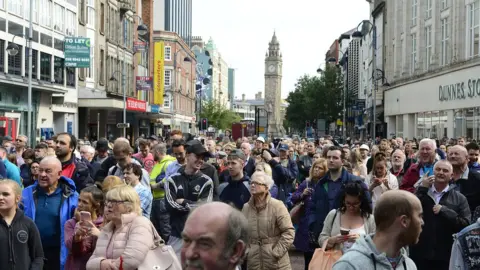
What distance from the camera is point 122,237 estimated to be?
6.29 metres

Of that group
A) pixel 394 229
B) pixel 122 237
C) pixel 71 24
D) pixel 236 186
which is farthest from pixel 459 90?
pixel 394 229

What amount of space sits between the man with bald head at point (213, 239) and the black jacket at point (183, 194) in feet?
18.3

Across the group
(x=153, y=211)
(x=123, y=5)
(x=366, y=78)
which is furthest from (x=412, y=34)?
(x=153, y=211)

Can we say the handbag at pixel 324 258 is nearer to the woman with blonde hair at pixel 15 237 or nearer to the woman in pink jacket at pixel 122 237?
the woman in pink jacket at pixel 122 237

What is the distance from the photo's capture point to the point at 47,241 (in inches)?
305

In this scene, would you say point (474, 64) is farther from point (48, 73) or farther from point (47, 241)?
point (47, 241)

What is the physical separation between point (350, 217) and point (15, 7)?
33.6m

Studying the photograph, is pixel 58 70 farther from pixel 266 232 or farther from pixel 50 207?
pixel 266 232

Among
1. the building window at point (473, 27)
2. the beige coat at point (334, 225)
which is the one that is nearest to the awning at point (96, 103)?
the building window at point (473, 27)

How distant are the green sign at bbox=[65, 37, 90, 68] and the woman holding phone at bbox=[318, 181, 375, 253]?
35.2m

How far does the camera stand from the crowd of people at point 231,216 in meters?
4.38

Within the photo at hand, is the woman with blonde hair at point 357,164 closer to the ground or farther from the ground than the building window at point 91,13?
closer to the ground

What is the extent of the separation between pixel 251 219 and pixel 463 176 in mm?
2914

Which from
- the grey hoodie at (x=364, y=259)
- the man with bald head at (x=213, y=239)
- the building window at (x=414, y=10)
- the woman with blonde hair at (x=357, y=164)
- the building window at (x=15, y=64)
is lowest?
the grey hoodie at (x=364, y=259)
